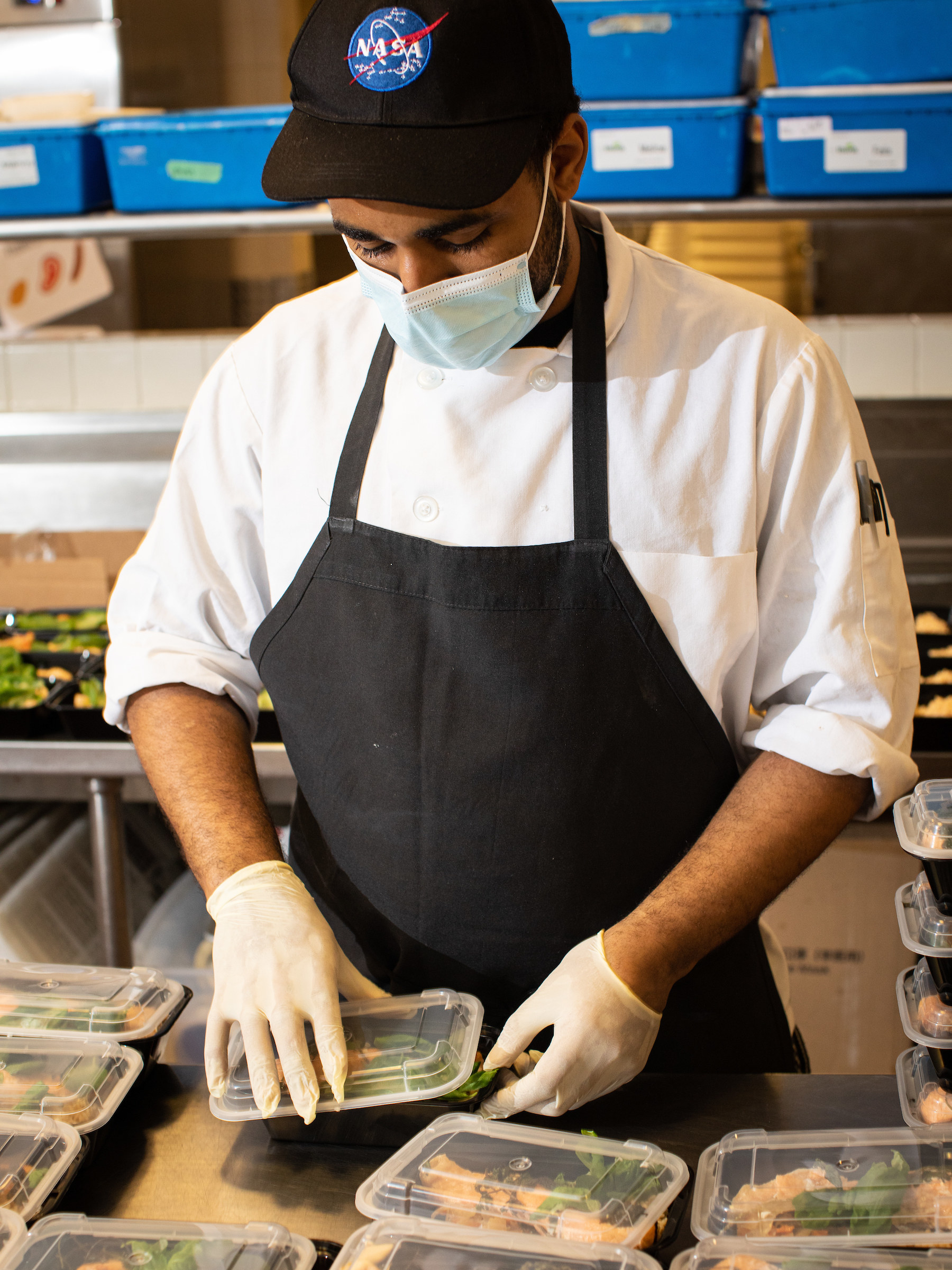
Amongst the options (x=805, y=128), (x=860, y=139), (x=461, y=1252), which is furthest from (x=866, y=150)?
(x=461, y=1252)

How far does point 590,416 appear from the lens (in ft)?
4.83

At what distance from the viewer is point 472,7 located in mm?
1240

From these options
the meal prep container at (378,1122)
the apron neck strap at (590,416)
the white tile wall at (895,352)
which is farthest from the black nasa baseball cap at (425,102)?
the white tile wall at (895,352)

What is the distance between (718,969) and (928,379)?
2.28 metres

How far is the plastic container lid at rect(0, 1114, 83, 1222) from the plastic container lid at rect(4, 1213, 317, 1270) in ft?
0.15

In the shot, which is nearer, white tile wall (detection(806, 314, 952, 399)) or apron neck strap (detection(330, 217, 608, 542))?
apron neck strap (detection(330, 217, 608, 542))

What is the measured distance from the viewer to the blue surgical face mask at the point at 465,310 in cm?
134

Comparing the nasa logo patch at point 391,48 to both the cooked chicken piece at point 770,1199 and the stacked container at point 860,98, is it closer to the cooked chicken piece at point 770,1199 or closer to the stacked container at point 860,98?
the cooked chicken piece at point 770,1199

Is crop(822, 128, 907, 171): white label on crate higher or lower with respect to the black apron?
higher

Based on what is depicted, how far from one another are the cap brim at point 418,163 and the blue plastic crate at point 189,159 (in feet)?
5.24

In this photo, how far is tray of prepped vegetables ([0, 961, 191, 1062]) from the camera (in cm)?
134

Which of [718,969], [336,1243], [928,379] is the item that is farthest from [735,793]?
[928,379]

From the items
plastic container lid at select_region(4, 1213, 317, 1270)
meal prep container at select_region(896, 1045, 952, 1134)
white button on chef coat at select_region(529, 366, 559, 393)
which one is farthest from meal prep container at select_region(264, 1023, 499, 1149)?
white button on chef coat at select_region(529, 366, 559, 393)

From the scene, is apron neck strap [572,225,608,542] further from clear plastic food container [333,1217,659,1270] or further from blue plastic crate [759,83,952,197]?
blue plastic crate [759,83,952,197]
